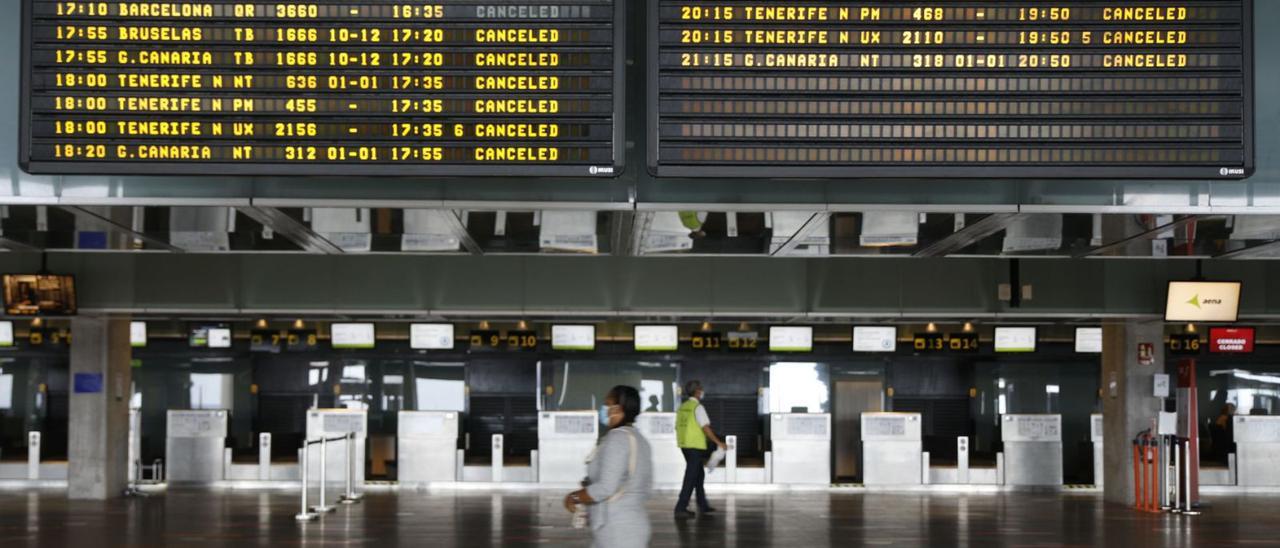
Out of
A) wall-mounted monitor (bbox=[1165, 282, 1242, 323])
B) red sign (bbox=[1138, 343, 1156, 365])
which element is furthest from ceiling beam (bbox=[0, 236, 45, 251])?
red sign (bbox=[1138, 343, 1156, 365])

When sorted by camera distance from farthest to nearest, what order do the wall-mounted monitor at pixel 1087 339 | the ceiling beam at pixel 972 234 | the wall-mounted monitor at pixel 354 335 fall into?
the wall-mounted monitor at pixel 1087 339 < the wall-mounted monitor at pixel 354 335 < the ceiling beam at pixel 972 234

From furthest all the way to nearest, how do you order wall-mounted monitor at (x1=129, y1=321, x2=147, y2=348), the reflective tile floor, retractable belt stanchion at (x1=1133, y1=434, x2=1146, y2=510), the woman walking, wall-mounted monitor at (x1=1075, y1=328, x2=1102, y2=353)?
wall-mounted monitor at (x1=129, y1=321, x2=147, y2=348)
wall-mounted monitor at (x1=1075, y1=328, x2=1102, y2=353)
retractable belt stanchion at (x1=1133, y1=434, x2=1146, y2=510)
the reflective tile floor
the woman walking

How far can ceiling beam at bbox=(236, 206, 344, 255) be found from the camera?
8.72 m

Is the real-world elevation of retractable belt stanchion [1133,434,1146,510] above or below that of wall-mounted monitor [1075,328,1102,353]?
below

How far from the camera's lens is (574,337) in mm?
21859

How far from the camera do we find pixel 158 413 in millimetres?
22922

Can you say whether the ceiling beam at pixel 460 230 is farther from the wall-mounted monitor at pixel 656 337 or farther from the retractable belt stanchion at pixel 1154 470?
the wall-mounted monitor at pixel 656 337

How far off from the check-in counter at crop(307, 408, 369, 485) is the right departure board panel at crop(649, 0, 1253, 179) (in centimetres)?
1504

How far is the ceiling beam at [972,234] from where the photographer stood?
895 centimetres

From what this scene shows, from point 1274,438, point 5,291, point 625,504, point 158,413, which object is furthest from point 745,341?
point 625,504

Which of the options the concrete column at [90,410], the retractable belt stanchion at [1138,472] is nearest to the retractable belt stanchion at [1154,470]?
the retractable belt stanchion at [1138,472]

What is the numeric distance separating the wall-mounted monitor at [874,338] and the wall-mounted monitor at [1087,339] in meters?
3.14

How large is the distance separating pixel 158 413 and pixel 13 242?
12758 millimetres

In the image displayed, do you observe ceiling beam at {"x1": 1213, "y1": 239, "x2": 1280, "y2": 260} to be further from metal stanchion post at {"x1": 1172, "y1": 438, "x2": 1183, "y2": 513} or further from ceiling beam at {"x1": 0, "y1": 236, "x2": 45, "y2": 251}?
ceiling beam at {"x1": 0, "y1": 236, "x2": 45, "y2": 251}
